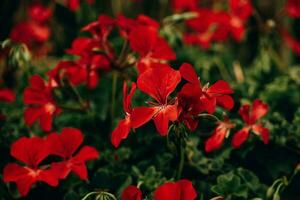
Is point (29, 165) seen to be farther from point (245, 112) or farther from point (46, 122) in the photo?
point (245, 112)

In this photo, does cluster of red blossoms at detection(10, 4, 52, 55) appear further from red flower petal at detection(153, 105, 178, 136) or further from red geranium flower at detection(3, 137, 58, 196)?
red flower petal at detection(153, 105, 178, 136)

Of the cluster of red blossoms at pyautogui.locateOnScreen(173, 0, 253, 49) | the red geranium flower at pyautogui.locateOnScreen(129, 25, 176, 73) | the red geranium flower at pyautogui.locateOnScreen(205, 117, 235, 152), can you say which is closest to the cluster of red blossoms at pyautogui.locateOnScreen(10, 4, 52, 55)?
the cluster of red blossoms at pyautogui.locateOnScreen(173, 0, 253, 49)

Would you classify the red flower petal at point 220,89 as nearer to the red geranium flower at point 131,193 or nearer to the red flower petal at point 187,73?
the red flower petal at point 187,73

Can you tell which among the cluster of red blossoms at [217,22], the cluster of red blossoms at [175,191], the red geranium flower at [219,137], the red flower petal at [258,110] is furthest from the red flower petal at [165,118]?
the cluster of red blossoms at [217,22]

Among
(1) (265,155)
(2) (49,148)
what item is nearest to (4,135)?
(2) (49,148)

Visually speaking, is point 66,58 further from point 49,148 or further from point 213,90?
point 213,90

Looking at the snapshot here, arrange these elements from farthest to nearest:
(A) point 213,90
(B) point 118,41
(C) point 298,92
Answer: (B) point 118,41 → (C) point 298,92 → (A) point 213,90
